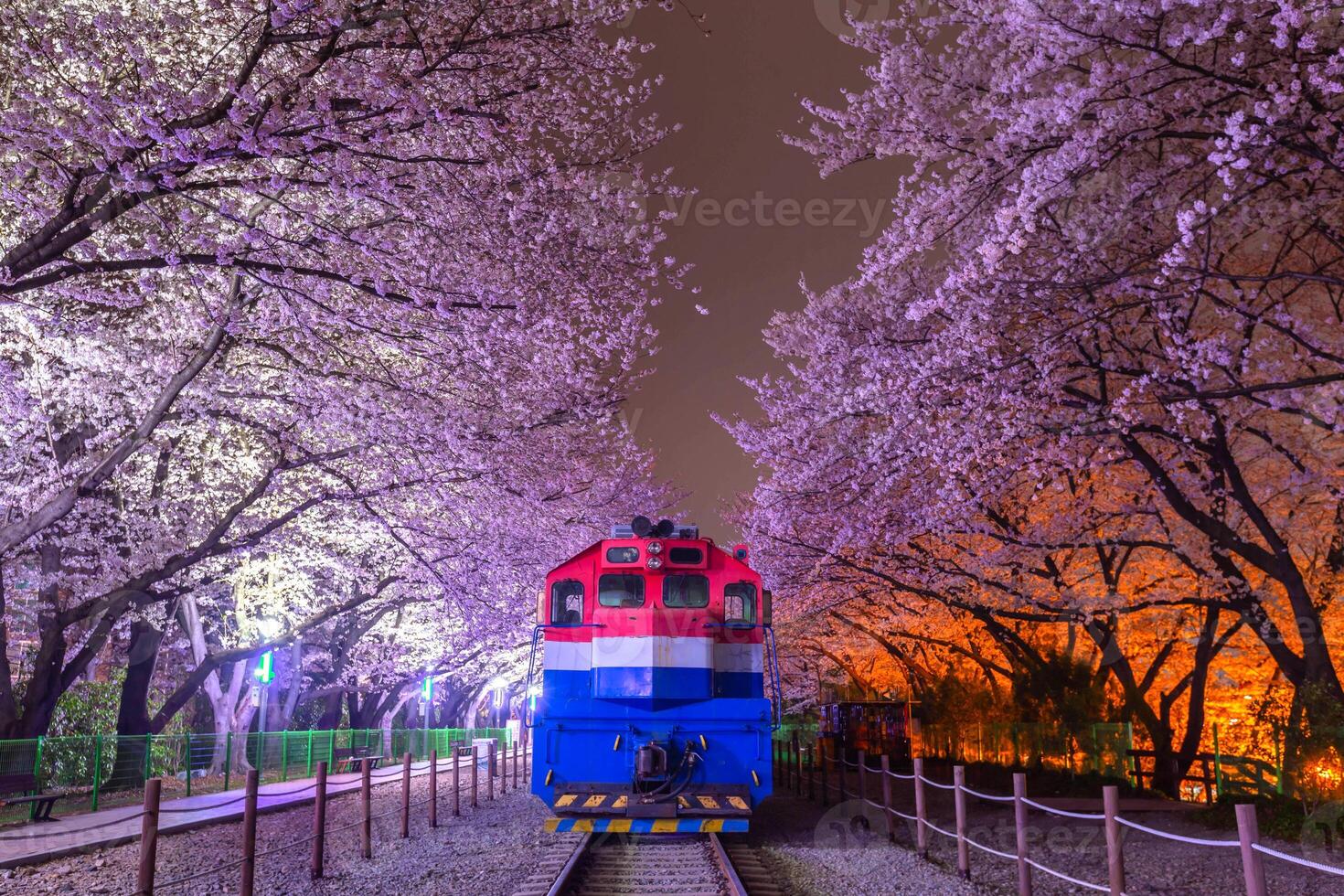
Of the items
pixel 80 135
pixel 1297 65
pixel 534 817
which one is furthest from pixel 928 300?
pixel 534 817

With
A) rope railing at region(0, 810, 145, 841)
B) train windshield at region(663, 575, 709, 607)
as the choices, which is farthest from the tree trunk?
train windshield at region(663, 575, 709, 607)

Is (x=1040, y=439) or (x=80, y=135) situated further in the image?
(x=1040, y=439)

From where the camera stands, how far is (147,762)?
18484 mm

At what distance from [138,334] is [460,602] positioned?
7772 millimetres

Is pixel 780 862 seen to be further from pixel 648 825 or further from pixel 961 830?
pixel 961 830

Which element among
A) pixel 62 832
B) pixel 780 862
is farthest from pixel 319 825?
pixel 780 862

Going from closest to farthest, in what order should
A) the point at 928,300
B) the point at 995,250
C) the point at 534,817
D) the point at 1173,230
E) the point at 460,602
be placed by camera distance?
the point at 995,250 < the point at 928,300 < the point at 1173,230 < the point at 534,817 < the point at 460,602

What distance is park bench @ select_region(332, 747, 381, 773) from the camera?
97.5ft

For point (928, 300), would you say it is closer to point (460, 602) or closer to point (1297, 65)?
point (1297, 65)

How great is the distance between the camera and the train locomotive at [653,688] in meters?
10.6

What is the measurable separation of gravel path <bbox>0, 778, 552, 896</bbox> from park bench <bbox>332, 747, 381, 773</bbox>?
14021 millimetres

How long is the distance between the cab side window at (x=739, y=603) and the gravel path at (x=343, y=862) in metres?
3.65

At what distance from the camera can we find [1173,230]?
1238 cm

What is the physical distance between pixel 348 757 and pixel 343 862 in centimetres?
2123
